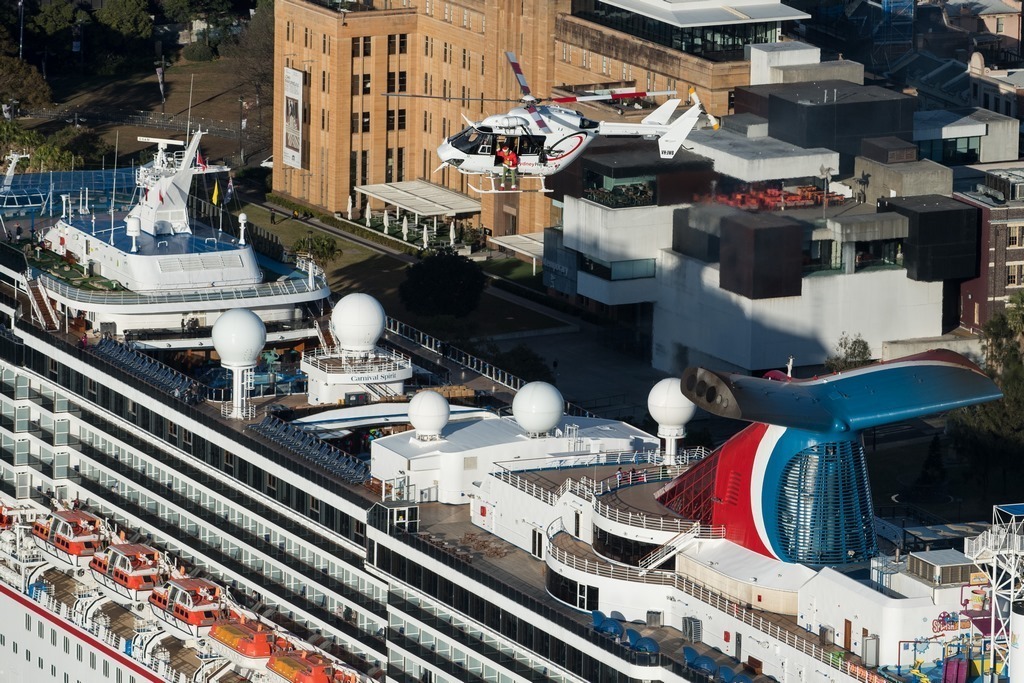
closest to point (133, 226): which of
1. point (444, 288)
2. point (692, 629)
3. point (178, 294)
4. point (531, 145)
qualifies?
point (178, 294)

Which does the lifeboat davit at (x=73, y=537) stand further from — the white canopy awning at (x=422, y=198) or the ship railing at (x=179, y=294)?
the white canopy awning at (x=422, y=198)

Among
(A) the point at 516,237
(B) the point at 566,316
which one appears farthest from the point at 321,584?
(A) the point at 516,237

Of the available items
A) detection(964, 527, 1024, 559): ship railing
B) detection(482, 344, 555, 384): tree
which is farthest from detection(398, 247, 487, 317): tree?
detection(964, 527, 1024, 559): ship railing

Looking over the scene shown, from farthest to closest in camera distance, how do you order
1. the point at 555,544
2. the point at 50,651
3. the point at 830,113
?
the point at 830,113 → the point at 50,651 → the point at 555,544

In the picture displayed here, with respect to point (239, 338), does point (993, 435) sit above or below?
below

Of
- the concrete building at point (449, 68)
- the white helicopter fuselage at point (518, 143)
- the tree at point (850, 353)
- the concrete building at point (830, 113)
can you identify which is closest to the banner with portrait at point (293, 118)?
the concrete building at point (449, 68)

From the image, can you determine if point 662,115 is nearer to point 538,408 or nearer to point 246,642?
point 538,408

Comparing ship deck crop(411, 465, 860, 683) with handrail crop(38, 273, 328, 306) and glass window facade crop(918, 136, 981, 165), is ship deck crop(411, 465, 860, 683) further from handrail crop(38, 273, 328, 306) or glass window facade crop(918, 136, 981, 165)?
glass window facade crop(918, 136, 981, 165)
